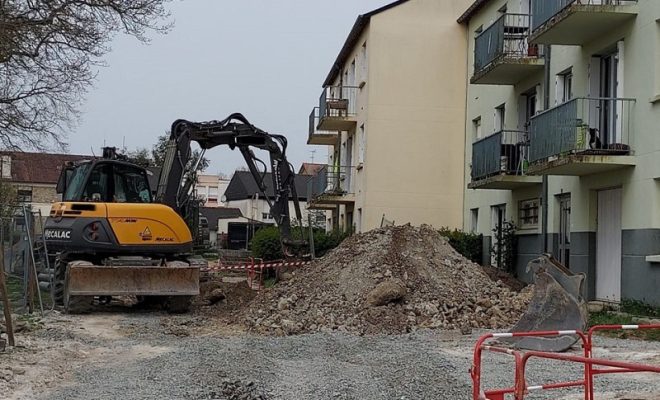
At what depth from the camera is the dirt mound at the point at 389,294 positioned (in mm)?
15055

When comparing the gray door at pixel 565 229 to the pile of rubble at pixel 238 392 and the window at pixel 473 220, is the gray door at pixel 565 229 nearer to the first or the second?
the window at pixel 473 220

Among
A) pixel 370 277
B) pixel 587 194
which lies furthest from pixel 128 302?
pixel 587 194

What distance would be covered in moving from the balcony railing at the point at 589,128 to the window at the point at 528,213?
422cm

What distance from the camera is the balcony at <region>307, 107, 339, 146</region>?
3788cm

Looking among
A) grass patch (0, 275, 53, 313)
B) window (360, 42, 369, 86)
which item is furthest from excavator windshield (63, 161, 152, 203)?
window (360, 42, 369, 86)

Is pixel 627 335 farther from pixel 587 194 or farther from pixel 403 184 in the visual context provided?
pixel 403 184

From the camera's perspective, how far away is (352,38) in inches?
1261

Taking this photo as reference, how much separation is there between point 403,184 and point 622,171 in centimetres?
1277

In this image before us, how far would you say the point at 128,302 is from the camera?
2019 centimetres

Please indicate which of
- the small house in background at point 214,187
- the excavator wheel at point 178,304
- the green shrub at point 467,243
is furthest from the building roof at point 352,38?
the small house in background at point 214,187

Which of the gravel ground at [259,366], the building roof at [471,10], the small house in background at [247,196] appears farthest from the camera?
the small house in background at [247,196]

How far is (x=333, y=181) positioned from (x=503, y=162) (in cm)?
1391

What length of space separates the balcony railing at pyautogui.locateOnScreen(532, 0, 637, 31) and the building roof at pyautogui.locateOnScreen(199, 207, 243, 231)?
6228 centimetres

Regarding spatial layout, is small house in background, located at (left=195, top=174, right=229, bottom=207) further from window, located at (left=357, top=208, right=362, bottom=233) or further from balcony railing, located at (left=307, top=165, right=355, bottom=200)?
window, located at (left=357, top=208, right=362, bottom=233)
